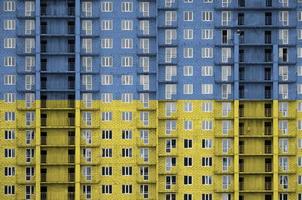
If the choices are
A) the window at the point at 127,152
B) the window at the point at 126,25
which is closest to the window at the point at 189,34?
the window at the point at 126,25

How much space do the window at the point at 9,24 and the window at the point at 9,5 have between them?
66.5 inches

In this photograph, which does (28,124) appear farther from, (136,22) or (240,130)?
(240,130)

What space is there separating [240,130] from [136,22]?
22528 millimetres

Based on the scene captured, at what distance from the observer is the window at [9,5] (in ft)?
350

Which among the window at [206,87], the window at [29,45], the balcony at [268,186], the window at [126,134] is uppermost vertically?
the window at [29,45]

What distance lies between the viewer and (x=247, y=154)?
105125 millimetres

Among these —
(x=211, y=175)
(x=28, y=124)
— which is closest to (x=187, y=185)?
(x=211, y=175)

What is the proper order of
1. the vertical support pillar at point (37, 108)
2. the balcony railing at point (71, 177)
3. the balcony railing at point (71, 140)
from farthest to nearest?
the balcony railing at point (71, 140)
the balcony railing at point (71, 177)
the vertical support pillar at point (37, 108)

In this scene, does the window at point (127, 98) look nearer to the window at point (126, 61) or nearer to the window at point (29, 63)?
the window at point (126, 61)

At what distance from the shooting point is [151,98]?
10644 centimetres

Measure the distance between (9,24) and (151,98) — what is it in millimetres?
24089

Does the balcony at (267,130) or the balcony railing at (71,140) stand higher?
the balcony at (267,130)

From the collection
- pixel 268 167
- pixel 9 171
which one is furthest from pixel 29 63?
pixel 268 167

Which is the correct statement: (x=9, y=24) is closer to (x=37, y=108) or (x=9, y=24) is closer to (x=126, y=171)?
(x=37, y=108)
